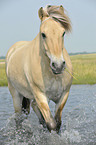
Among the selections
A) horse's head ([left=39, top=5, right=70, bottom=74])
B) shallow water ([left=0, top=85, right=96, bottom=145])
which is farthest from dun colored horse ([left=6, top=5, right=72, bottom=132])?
shallow water ([left=0, top=85, right=96, bottom=145])

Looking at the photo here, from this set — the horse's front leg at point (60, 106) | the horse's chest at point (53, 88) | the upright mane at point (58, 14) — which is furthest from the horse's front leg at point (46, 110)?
the upright mane at point (58, 14)

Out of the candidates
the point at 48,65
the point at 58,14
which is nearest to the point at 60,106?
the point at 48,65

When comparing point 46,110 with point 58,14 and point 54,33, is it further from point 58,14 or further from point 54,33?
point 58,14

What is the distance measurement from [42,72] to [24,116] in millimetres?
2243

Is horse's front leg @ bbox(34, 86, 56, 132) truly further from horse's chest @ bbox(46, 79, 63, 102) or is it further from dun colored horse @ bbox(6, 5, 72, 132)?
horse's chest @ bbox(46, 79, 63, 102)

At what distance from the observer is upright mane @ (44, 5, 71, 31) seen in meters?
4.20

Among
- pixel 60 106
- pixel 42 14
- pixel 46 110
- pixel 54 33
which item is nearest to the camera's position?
pixel 54 33

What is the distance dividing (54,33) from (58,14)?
2.04 feet

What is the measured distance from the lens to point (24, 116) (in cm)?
621

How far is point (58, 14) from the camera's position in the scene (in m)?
4.26

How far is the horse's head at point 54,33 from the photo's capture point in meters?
3.62

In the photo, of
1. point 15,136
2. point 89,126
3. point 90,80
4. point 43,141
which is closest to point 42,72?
point 43,141

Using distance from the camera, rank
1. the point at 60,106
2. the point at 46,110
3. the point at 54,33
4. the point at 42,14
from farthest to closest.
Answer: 1. the point at 60,106
2. the point at 46,110
3. the point at 42,14
4. the point at 54,33

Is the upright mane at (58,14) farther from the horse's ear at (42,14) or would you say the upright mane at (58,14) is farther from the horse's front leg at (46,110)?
the horse's front leg at (46,110)
